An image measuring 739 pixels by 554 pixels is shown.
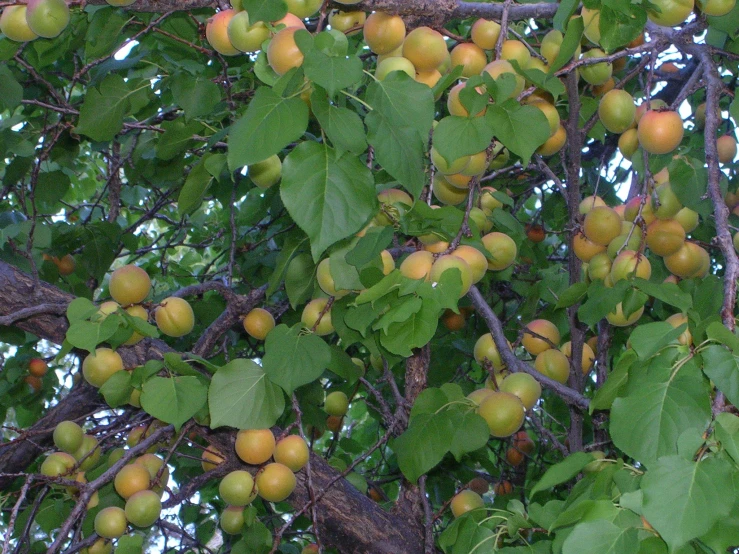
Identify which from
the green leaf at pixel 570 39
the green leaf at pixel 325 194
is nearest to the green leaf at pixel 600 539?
the green leaf at pixel 325 194

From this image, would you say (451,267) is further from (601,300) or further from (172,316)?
(172,316)

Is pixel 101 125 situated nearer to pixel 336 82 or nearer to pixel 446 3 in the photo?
pixel 446 3

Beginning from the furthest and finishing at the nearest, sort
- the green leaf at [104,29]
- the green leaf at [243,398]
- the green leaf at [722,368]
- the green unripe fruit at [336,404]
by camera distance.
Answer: the green unripe fruit at [336,404] < the green leaf at [104,29] < the green leaf at [243,398] < the green leaf at [722,368]

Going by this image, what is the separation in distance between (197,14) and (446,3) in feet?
3.06

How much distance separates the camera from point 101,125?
195 cm

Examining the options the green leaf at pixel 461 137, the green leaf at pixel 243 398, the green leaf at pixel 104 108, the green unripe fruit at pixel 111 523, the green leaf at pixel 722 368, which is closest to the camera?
the green leaf at pixel 722 368

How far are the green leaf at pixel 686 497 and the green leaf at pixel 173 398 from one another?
952 millimetres

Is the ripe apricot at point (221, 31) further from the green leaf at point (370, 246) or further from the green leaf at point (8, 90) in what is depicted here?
the green leaf at point (8, 90)

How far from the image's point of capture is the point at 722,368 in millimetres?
1016

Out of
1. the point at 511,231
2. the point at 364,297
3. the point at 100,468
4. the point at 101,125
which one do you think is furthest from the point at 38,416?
the point at 364,297

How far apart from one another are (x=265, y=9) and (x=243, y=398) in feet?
2.61

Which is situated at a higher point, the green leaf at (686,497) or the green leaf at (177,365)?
the green leaf at (686,497)

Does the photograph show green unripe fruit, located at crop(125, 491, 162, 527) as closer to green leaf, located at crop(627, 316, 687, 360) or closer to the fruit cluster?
the fruit cluster

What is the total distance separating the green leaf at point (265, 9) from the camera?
117 cm
